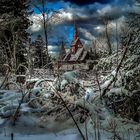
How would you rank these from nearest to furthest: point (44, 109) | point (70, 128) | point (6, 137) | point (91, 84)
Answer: point (6, 137) < point (70, 128) < point (44, 109) < point (91, 84)

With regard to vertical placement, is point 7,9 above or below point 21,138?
above

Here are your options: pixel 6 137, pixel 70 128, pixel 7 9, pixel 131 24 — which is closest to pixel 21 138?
pixel 6 137

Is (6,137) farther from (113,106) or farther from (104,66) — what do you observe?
(104,66)

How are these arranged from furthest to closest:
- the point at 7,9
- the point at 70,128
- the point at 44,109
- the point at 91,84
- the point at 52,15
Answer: the point at 52,15, the point at 7,9, the point at 91,84, the point at 44,109, the point at 70,128

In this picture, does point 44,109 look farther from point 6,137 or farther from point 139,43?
point 139,43

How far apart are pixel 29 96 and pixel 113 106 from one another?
7.71ft

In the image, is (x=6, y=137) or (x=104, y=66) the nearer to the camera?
(x=6, y=137)

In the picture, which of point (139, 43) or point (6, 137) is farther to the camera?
point (139, 43)

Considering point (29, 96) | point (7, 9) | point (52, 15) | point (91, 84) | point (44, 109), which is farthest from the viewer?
point (52, 15)

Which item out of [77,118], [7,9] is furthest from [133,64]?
[7,9]

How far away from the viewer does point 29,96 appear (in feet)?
30.3

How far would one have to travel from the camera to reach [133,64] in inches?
352

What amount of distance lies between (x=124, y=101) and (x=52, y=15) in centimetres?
2441

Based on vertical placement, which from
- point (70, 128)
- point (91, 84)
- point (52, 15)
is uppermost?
point (52, 15)
